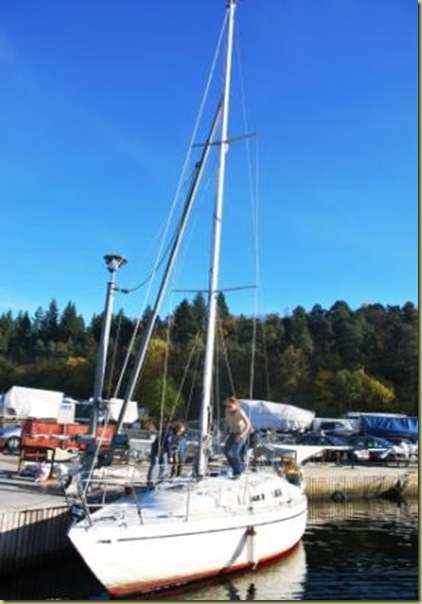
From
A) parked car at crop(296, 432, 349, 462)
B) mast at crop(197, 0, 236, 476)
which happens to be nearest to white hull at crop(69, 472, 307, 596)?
mast at crop(197, 0, 236, 476)

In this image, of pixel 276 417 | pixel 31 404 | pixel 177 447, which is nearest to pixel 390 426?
pixel 276 417

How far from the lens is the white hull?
13195mm

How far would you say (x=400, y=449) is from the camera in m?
43.1

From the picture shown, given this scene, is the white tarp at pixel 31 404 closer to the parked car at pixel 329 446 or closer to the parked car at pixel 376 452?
the parked car at pixel 329 446

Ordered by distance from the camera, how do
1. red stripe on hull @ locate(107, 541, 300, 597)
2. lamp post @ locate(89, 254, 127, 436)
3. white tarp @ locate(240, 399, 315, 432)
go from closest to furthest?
red stripe on hull @ locate(107, 541, 300, 597), lamp post @ locate(89, 254, 127, 436), white tarp @ locate(240, 399, 315, 432)

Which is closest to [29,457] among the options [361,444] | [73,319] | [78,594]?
[78,594]

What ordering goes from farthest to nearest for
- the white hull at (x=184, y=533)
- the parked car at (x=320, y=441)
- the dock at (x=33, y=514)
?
1. the parked car at (x=320, y=441)
2. the dock at (x=33, y=514)
3. the white hull at (x=184, y=533)

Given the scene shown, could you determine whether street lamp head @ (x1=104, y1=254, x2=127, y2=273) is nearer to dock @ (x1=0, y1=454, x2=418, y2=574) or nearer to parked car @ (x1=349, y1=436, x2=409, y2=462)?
dock @ (x1=0, y1=454, x2=418, y2=574)

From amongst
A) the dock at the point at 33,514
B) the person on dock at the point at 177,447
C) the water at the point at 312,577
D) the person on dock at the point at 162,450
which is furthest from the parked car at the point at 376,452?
the person on dock at the point at 162,450

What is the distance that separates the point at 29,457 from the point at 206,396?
350 inches

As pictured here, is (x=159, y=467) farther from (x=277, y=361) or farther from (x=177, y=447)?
(x=277, y=361)

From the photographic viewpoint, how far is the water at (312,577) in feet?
47.6

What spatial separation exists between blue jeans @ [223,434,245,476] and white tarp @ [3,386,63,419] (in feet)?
103

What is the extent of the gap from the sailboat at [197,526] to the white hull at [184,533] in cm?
2
